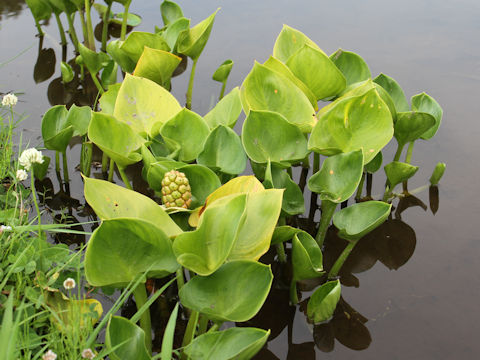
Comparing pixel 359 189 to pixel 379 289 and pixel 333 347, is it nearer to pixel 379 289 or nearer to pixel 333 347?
pixel 379 289

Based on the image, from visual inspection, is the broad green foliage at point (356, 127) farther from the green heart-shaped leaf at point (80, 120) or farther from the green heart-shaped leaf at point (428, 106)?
the green heart-shaped leaf at point (80, 120)

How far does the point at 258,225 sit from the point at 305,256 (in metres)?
0.20

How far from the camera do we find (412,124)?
1.57 metres

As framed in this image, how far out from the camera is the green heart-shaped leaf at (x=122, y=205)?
1078 mm

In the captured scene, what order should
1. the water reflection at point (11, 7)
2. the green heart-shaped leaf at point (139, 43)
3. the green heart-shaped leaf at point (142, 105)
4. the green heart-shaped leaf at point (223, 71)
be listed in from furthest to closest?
the water reflection at point (11, 7) → the green heart-shaped leaf at point (223, 71) → the green heart-shaped leaf at point (139, 43) → the green heart-shaped leaf at point (142, 105)

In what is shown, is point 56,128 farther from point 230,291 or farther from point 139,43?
point 230,291

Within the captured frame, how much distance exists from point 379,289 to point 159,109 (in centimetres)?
72

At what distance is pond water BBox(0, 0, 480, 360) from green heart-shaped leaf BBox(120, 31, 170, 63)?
399 millimetres

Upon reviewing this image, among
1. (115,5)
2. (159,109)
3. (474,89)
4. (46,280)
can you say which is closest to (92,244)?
(46,280)

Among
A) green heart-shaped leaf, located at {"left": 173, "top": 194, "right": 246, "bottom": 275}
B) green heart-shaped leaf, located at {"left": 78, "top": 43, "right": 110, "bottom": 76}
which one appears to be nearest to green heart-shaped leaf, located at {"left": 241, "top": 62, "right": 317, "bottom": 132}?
green heart-shaped leaf, located at {"left": 173, "top": 194, "right": 246, "bottom": 275}

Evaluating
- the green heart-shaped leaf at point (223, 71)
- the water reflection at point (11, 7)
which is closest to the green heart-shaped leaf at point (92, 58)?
the green heart-shaped leaf at point (223, 71)

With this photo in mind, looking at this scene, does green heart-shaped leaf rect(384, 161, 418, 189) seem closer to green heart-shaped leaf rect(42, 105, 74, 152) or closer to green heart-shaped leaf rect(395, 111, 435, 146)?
green heart-shaped leaf rect(395, 111, 435, 146)

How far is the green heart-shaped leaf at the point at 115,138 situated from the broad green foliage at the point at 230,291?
380mm

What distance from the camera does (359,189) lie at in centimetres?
171
